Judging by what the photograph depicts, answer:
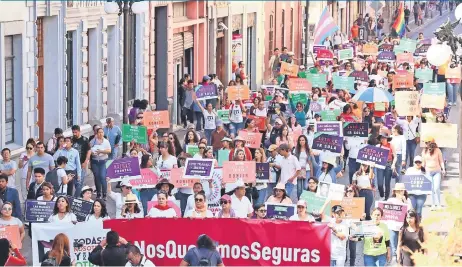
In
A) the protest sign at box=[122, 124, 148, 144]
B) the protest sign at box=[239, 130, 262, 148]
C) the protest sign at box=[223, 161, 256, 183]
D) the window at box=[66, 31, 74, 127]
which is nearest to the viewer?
Result: the protest sign at box=[223, 161, 256, 183]

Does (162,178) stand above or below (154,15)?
below

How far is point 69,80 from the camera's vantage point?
101 ft

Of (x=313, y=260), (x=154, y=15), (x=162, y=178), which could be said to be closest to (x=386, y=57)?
(x=154, y=15)

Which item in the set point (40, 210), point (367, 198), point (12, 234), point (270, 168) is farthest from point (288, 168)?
point (12, 234)

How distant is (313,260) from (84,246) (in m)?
2.77

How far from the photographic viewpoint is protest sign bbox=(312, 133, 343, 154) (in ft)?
81.8

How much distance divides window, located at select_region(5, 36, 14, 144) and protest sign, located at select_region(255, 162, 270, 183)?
20.4 ft

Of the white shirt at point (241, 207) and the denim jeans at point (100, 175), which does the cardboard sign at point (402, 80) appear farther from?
the white shirt at point (241, 207)

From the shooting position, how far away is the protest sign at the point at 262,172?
22719 mm

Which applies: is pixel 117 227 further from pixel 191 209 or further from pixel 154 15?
pixel 154 15

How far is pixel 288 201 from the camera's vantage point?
19.7 meters

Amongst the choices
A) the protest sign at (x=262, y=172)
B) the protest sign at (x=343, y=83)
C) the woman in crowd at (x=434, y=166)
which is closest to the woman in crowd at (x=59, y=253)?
the protest sign at (x=262, y=172)

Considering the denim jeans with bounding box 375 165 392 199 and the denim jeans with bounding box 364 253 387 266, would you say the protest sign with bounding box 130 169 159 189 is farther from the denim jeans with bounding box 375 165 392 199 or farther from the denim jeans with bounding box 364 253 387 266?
the denim jeans with bounding box 375 165 392 199

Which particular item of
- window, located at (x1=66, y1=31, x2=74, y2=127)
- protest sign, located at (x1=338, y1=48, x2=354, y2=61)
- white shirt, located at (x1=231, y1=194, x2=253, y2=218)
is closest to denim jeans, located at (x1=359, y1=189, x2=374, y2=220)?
white shirt, located at (x1=231, y1=194, x2=253, y2=218)
